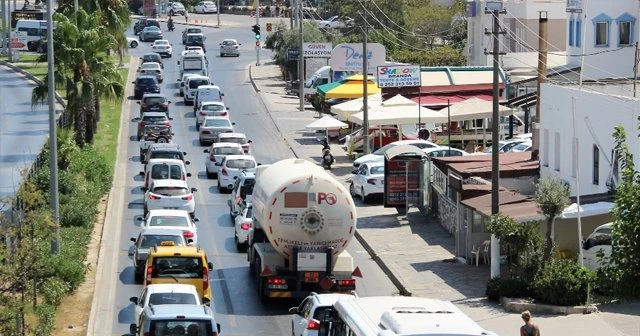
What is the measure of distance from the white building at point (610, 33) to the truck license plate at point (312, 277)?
39.4 metres

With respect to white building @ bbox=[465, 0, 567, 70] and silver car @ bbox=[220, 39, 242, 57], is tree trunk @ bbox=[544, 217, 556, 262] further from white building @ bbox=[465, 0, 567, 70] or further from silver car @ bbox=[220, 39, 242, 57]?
silver car @ bbox=[220, 39, 242, 57]

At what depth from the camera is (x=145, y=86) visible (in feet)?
264

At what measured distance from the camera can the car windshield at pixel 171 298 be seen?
2867cm

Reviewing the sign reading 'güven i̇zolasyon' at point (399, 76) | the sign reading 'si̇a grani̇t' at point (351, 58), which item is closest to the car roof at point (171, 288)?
the sign reading 'güven i̇zolasyon' at point (399, 76)

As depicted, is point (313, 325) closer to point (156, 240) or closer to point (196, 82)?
point (156, 240)

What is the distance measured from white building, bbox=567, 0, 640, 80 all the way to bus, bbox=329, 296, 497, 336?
49.7 meters

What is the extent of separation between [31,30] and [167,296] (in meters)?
86.4

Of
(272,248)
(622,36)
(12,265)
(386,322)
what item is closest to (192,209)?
(272,248)

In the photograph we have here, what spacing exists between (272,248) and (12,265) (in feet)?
34.2

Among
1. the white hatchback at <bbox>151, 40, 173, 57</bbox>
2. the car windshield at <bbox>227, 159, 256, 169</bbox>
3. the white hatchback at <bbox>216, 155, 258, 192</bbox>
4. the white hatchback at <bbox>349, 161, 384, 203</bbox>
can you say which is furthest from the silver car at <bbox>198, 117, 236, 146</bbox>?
the white hatchback at <bbox>151, 40, 173, 57</bbox>

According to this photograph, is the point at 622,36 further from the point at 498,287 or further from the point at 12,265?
the point at 12,265

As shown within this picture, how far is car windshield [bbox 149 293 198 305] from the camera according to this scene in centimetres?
2867

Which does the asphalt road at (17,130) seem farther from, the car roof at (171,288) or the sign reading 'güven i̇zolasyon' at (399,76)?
the car roof at (171,288)

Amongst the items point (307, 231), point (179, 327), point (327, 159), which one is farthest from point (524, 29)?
point (179, 327)
